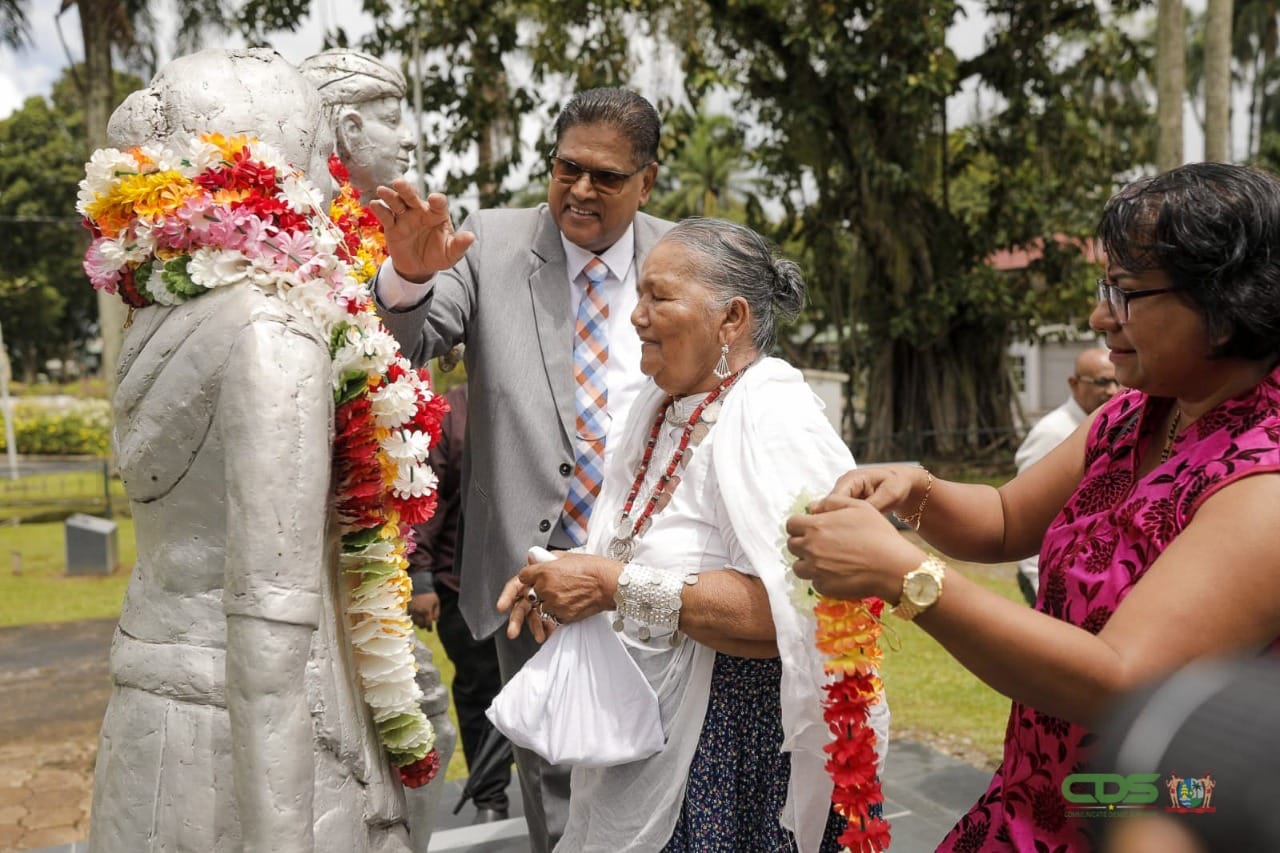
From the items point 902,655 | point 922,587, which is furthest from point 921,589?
point 902,655

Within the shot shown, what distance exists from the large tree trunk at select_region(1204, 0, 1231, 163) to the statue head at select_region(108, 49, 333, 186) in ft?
27.9

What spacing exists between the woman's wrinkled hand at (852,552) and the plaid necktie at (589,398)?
134 cm

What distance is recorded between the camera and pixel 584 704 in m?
2.27

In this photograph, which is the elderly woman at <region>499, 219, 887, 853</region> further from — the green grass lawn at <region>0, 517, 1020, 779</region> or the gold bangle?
the green grass lawn at <region>0, 517, 1020, 779</region>

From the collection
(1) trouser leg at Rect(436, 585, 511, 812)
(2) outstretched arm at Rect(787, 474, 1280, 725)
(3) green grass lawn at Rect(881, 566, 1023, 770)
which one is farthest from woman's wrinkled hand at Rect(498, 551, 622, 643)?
(3) green grass lawn at Rect(881, 566, 1023, 770)

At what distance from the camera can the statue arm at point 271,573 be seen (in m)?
1.58

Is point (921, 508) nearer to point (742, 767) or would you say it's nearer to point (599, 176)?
point (742, 767)

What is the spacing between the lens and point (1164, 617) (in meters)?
1.44

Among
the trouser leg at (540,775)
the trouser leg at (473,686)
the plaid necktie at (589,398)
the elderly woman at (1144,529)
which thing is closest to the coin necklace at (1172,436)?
the elderly woman at (1144,529)

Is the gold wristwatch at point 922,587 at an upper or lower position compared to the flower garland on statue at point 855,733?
upper

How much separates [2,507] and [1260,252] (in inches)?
761

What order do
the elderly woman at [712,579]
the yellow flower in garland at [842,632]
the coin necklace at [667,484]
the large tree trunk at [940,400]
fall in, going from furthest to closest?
1. the large tree trunk at [940,400]
2. the coin necklace at [667,484]
3. the elderly woman at [712,579]
4. the yellow flower in garland at [842,632]

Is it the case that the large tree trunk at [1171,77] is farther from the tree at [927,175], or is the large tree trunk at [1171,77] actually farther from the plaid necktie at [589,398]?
the plaid necktie at [589,398]

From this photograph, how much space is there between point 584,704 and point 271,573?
0.87 metres
